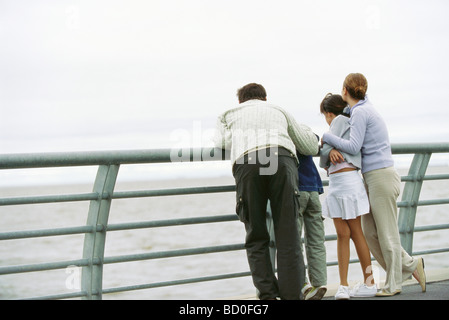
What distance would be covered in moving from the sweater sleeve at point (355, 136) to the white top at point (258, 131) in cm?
20

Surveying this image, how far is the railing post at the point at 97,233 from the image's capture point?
185 inches

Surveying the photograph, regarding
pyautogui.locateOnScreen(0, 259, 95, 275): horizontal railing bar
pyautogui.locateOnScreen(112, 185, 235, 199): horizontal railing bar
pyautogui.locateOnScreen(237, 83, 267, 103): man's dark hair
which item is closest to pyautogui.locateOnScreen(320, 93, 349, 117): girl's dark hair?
pyautogui.locateOnScreen(237, 83, 267, 103): man's dark hair

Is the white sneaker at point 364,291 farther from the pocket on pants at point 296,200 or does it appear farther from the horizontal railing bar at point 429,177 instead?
the horizontal railing bar at point 429,177

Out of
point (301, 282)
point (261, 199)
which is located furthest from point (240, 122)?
point (301, 282)

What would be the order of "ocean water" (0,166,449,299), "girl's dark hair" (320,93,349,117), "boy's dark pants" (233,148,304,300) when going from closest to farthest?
1. "boy's dark pants" (233,148,304,300)
2. "girl's dark hair" (320,93,349,117)
3. "ocean water" (0,166,449,299)

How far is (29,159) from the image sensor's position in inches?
Result: 165

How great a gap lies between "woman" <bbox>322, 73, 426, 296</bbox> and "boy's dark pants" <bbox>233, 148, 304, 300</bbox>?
60 cm

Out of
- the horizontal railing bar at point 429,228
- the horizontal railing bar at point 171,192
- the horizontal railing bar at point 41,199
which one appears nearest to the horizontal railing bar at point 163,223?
the horizontal railing bar at point 171,192

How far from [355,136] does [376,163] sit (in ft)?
0.94

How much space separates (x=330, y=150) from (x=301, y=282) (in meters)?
1.06

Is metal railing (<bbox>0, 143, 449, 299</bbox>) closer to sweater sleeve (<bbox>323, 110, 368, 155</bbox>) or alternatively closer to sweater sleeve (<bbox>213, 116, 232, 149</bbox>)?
sweater sleeve (<bbox>213, 116, 232, 149</bbox>)

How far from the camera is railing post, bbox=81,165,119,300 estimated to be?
15.4 ft
